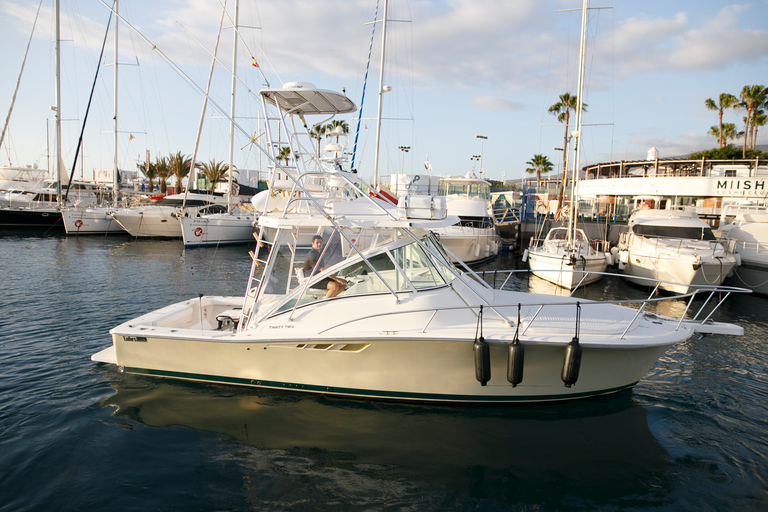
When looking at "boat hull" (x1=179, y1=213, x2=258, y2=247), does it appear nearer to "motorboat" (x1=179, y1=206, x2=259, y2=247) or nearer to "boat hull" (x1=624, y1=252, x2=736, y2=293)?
"motorboat" (x1=179, y1=206, x2=259, y2=247)

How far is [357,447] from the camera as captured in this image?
515 cm

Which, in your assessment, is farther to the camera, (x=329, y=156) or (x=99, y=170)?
(x=99, y=170)

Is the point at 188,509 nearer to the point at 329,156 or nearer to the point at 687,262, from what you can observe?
the point at 329,156

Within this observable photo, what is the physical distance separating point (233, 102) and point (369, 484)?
1044 inches

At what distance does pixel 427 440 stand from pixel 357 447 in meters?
0.88

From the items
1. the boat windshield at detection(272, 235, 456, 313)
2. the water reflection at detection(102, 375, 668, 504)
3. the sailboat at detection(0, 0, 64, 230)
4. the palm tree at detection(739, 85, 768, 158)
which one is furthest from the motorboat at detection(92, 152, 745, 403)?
the palm tree at detection(739, 85, 768, 158)

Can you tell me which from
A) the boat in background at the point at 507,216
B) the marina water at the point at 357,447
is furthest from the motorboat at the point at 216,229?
the marina water at the point at 357,447

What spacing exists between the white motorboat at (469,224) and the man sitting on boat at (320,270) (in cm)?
1167

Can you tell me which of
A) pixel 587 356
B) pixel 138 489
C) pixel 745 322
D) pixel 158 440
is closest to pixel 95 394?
pixel 158 440

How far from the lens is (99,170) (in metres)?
65.9

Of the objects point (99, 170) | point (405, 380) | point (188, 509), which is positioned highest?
point (99, 170)

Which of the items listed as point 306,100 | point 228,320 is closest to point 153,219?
point 228,320

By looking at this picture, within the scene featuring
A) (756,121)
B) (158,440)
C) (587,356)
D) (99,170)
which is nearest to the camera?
(158,440)

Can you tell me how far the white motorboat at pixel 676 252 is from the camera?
14.9 meters
